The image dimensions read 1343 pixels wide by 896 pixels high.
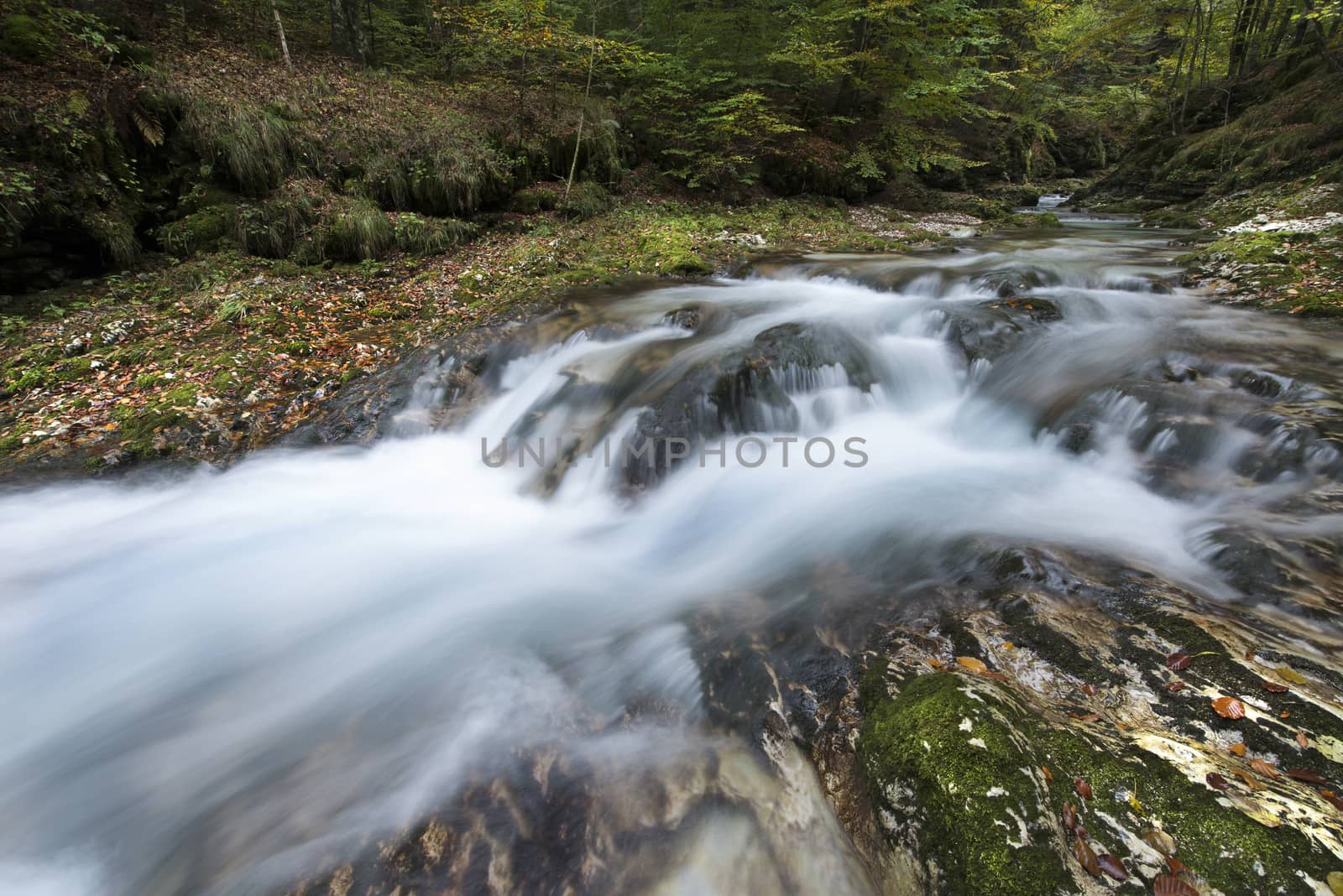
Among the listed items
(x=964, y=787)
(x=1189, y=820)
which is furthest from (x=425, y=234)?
(x=1189, y=820)

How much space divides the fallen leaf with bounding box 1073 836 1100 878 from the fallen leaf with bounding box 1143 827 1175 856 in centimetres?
17

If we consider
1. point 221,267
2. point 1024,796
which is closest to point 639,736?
point 1024,796

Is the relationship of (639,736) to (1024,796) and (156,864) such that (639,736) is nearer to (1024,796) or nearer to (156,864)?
(1024,796)

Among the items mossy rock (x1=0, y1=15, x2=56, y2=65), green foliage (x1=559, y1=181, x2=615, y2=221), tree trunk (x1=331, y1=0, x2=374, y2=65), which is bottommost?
green foliage (x1=559, y1=181, x2=615, y2=221)

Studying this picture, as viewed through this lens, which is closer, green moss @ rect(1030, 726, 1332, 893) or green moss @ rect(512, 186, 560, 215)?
green moss @ rect(1030, 726, 1332, 893)

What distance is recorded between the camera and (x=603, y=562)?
452 cm

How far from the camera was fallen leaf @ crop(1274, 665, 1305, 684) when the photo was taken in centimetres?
225

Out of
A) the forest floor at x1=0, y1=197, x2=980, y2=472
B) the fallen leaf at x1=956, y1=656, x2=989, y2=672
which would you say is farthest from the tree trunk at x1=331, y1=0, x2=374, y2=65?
the fallen leaf at x1=956, y1=656, x2=989, y2=672

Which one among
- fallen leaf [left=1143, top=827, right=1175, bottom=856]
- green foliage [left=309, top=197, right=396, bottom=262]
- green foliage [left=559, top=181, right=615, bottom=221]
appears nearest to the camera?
fallen leaf [left=1143, top=827, right=1175, bottom=856]

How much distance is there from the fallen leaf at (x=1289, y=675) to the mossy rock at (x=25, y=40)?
13.7 metres

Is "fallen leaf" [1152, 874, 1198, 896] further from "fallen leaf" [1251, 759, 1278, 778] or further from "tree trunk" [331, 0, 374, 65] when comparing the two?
"tree trunk" [331, 0, 374, 65]

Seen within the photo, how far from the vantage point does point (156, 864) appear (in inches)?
93.8

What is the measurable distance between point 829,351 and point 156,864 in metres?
6.24

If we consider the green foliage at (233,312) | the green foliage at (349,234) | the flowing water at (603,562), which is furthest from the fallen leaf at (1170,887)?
the green foliage at (349,234)
